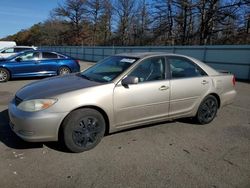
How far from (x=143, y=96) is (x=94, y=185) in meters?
1.79

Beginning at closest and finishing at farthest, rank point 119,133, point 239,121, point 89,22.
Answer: point 119,133 → point 239,121 → point 89,22

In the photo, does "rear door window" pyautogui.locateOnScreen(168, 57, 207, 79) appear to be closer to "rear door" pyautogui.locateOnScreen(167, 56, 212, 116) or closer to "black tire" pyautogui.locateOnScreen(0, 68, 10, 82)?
"rear door" pyautogui.locateOnScreen(167, 56, 212, 116)

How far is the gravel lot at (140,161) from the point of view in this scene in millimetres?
3207

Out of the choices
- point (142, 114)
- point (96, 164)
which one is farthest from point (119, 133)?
point (96, 164)

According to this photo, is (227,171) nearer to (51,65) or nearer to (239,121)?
(239,121)

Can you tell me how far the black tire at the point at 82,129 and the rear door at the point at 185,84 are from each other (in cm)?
150

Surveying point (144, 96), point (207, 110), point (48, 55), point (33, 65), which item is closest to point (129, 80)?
point (144, 96)

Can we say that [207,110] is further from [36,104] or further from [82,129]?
[36,104]

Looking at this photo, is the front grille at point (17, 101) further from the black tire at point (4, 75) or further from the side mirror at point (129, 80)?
the black tire at point (4, 75)

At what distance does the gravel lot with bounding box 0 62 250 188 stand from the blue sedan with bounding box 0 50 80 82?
6.82 meters

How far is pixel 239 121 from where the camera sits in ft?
18.9

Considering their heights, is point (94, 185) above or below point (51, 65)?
below

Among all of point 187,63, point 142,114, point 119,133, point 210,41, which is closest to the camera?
point 142,114

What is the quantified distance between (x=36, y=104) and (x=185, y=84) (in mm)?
2724
